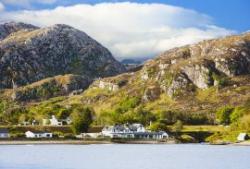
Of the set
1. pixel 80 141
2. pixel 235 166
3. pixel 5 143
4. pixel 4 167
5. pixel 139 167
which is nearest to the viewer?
pixel 4 167

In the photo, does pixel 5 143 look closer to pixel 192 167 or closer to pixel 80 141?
pixel 80 141

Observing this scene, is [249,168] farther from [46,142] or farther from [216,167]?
[46,142]

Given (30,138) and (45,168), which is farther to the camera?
(30,138)

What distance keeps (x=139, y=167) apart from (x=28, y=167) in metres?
17.3

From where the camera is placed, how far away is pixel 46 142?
191625 millimetres

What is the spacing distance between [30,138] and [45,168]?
4634 inches

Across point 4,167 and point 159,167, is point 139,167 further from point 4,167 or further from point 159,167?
point 4,167

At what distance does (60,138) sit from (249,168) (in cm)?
11933

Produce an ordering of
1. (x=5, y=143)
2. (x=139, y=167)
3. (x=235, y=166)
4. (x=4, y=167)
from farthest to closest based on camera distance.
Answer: (x=5, y=143) → (x=235, y=166) → (x=139, y=167) → (x=4, y=167)

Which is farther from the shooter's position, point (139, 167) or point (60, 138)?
point (60, 138)

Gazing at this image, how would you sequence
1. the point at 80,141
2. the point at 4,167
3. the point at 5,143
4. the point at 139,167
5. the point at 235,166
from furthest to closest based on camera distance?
the point at 80,141 < the point at 5,143 < the point at 235,166 < the point at 139,167 < the point at 4,167

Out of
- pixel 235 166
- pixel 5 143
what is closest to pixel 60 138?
pixel 5 143

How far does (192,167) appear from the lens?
8881 centimetres

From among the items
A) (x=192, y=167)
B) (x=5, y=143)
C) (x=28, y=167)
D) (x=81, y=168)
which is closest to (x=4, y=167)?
(x=28, y=167)
